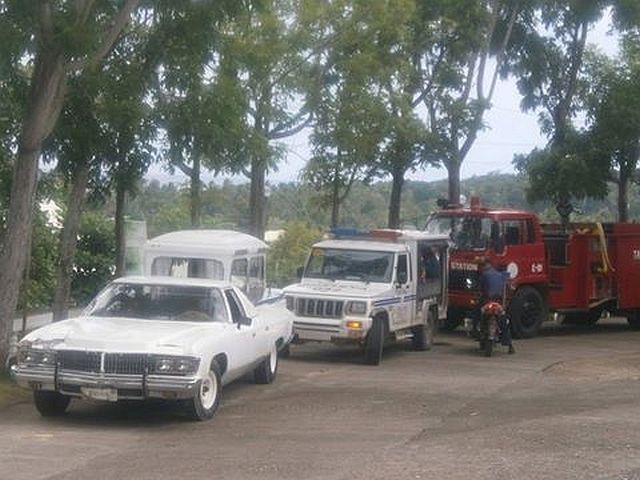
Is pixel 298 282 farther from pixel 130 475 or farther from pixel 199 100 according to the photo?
pixel 130 475

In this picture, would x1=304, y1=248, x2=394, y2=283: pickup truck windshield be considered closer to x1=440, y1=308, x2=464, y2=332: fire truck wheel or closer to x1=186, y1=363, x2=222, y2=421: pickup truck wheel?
x1=440, y1=308, x2=464, y2=332: fire truck wheel

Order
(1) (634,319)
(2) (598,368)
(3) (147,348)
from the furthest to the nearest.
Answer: (1) (634,319) < (2) (598,368) < (3) (147,348)

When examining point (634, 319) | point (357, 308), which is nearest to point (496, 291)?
point (357, 308)


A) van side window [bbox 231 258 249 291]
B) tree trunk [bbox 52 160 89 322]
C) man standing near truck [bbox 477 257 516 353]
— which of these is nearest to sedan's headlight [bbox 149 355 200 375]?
tree trunk [bbox 52 160 89 322]

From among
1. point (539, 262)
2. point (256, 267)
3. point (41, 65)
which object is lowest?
point (256, 267)

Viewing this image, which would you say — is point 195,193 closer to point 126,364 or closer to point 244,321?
point 244,321

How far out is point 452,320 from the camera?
24984 mm

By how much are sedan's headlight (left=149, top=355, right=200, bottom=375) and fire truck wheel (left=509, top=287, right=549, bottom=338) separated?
12.6m

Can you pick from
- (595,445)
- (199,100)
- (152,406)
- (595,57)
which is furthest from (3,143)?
(595,57)

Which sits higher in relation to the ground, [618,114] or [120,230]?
[618,114]

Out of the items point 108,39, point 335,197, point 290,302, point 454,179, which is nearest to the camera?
point 108,39

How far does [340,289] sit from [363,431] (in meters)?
7.19

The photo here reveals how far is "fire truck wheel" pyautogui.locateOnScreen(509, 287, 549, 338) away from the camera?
23.7 meters

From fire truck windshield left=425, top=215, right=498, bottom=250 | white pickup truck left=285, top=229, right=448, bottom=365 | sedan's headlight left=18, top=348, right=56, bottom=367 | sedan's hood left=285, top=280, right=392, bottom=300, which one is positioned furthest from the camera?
fire truck windshield left=425, top=215, right=498, bottom=250
